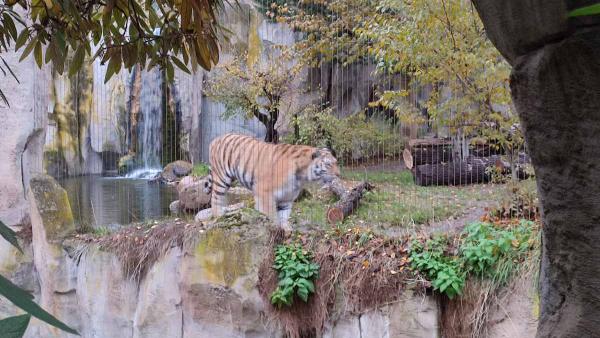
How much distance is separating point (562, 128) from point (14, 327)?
96 cm

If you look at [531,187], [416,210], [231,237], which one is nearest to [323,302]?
[231,237]

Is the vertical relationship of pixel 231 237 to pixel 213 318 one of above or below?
above

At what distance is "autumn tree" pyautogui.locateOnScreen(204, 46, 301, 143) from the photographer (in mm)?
8297

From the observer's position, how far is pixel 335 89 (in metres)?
10.2

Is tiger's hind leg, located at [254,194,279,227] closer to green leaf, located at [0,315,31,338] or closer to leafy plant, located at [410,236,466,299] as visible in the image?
leafy plant, located at [410,236,466,299]

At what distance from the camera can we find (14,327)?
1.39 ft

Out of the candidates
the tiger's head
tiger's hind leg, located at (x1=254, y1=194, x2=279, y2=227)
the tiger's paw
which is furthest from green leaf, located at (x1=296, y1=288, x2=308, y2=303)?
the tiger's head

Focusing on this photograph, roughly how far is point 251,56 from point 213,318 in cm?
565

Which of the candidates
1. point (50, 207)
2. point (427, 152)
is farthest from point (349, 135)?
point (50, 207)

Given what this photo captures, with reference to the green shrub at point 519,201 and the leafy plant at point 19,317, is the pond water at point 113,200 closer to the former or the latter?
the green shrub at point 519,201

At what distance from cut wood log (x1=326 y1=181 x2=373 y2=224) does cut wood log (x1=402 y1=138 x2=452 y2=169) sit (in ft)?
2.59

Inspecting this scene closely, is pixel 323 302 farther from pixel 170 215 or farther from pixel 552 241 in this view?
pixel 552 241

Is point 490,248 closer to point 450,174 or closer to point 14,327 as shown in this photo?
point 450,174

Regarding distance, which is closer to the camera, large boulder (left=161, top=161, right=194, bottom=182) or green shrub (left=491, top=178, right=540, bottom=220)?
green shrub (left=491, top=178, right=540, bottom=220)
